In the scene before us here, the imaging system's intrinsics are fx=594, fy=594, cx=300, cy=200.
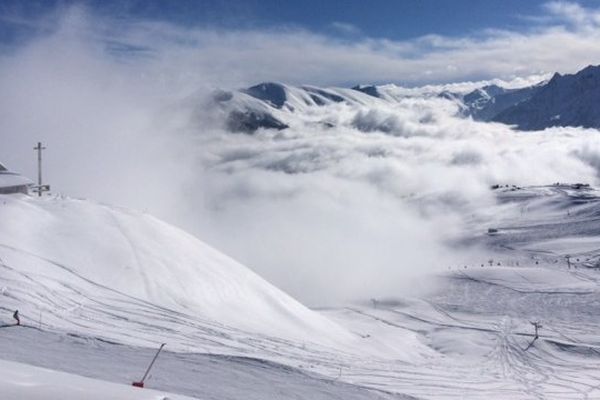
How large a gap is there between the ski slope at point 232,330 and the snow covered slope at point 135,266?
0.08 meters

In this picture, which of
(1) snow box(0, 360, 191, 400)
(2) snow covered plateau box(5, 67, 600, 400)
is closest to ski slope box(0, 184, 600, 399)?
(2) snow covered plateau box(5, 67, 600, 400)

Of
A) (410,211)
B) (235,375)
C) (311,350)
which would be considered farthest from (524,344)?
(410,211)

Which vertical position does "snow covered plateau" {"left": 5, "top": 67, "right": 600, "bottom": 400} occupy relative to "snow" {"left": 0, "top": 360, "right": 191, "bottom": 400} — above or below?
below

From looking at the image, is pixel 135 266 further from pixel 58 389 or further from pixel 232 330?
pixel 58 389

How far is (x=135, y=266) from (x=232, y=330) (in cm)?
553

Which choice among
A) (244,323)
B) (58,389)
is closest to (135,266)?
(244,323)

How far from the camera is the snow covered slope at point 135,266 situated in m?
20.1

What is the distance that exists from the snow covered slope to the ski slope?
0.27 ft

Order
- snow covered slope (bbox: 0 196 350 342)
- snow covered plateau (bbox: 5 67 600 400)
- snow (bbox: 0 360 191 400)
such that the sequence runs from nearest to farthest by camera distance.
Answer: snow (bbox: 0 360 191 400), snow covered plateau (bbox: 5 67 600 400), snow covered slope (bbox: 0 196 350 342)

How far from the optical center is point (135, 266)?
22594mm

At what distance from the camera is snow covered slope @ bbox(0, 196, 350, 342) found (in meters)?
20.1

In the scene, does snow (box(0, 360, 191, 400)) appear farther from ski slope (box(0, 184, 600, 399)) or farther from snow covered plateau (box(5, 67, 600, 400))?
ski slope (box(0, 184, 600, 399))

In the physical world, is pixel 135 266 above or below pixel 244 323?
above

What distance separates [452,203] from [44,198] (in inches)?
5701
